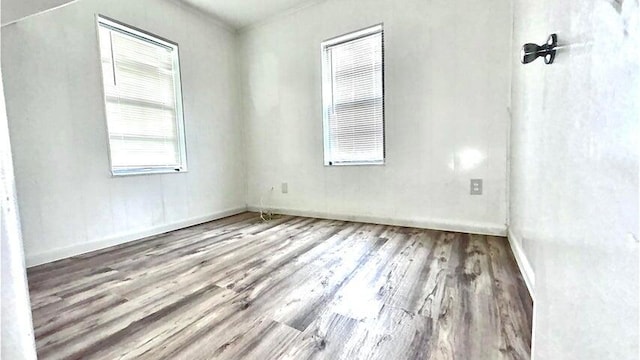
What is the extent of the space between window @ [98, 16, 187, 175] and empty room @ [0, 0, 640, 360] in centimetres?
2

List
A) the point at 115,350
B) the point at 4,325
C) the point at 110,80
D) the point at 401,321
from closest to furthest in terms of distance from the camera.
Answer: the point at 4,325, the point at 115,350, the point at 401,321, the point at 110,80

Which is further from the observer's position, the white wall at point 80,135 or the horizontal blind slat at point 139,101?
the horizontal blind slat at point 139,101

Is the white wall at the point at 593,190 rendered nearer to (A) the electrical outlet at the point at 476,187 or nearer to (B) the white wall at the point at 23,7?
(B) the white wall at the point at 23,7

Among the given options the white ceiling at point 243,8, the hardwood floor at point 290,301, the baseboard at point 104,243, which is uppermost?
the white ceiling at point 243,8

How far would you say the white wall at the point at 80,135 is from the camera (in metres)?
1.82

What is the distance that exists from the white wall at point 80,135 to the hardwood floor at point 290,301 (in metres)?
0.28

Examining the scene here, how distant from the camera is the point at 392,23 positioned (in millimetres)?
2479

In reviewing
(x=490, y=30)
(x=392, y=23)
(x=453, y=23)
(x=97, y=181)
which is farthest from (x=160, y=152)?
(x=490, y=30)

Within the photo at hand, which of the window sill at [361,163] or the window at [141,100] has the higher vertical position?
the window at [141,100]

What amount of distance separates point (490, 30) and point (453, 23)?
0.95 feet

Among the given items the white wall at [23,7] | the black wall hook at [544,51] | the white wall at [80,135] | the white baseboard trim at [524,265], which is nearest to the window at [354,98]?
the white baseboard trim at [524,265]

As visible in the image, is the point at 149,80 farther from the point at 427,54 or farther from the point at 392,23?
the point at 427,54

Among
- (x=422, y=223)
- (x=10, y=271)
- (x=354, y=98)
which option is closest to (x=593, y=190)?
(x=10, y=271)

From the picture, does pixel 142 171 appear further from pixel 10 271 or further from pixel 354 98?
pixel 10 271
